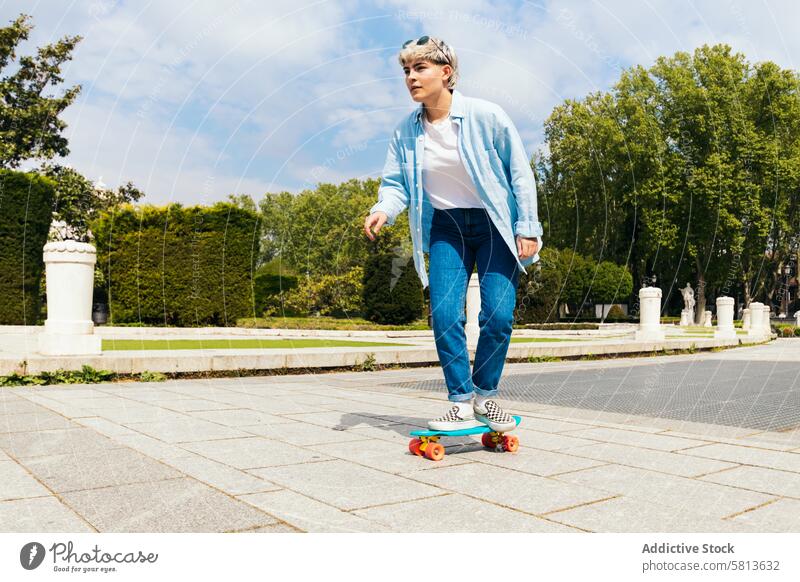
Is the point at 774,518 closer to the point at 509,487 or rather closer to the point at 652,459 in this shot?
the point at 509,487

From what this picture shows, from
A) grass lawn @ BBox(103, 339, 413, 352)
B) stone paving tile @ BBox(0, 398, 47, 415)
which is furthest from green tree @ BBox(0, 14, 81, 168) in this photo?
stone paving tile @ BBox(0, 398, 47, 415)

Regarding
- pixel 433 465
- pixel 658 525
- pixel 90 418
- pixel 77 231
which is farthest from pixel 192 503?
pixel 77 231

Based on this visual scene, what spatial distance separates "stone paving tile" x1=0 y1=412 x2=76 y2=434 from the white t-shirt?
3.01 meters

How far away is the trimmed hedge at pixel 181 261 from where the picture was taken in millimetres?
22812

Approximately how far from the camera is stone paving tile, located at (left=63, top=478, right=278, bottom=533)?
2.46 metres

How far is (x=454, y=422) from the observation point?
3.90 metres

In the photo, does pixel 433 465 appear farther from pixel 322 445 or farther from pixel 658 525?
pixel 658 525

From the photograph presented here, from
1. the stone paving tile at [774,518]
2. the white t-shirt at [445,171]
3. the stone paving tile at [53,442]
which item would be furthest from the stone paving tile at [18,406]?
the stone paving tile at [774,518]

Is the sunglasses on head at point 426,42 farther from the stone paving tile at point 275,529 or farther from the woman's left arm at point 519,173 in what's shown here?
the stone paving tile at point 275,529

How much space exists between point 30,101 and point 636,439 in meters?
33.3

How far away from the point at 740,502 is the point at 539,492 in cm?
83

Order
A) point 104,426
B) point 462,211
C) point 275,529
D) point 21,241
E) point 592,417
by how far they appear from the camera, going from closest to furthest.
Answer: point 275,529 < point 462,211 < point 104,426 < point 592,417 < point 21,241

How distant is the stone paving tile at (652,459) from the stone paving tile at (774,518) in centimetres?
62

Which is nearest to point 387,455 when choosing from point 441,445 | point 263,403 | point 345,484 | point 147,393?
point 441,445
